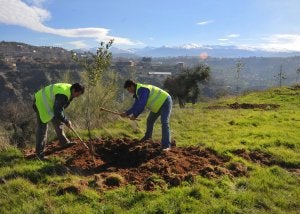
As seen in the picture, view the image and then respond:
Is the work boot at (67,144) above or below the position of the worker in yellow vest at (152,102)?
below

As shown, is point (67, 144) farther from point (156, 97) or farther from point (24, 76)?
point (24, 76)

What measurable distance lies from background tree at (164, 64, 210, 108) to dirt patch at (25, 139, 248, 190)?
1387 inches

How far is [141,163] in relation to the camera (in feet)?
34.0

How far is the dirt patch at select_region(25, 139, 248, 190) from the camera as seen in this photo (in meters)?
8.82

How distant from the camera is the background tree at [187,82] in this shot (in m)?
46.8

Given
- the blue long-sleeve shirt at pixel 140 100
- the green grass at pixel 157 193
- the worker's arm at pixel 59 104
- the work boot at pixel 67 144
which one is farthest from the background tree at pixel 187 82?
the worker's arm at pixel 59 104

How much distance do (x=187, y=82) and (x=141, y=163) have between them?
37.6 metres

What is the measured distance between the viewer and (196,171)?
31.6ft

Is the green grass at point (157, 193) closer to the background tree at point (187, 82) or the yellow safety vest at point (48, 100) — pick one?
the yellow safety vest at point (48, 100)

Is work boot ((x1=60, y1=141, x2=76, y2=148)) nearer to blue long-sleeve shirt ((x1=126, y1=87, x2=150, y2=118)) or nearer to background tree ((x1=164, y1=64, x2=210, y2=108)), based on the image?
blue long-sleeve shirt ((x1=126, y1=87, x2=150, y2=118))

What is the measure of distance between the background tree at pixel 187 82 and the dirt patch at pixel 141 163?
35.2 m

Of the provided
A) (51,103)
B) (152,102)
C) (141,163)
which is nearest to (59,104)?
(51,103)

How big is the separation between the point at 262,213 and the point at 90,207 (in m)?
3.21

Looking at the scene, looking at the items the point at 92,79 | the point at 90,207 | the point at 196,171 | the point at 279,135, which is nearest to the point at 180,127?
the point at 279,135
